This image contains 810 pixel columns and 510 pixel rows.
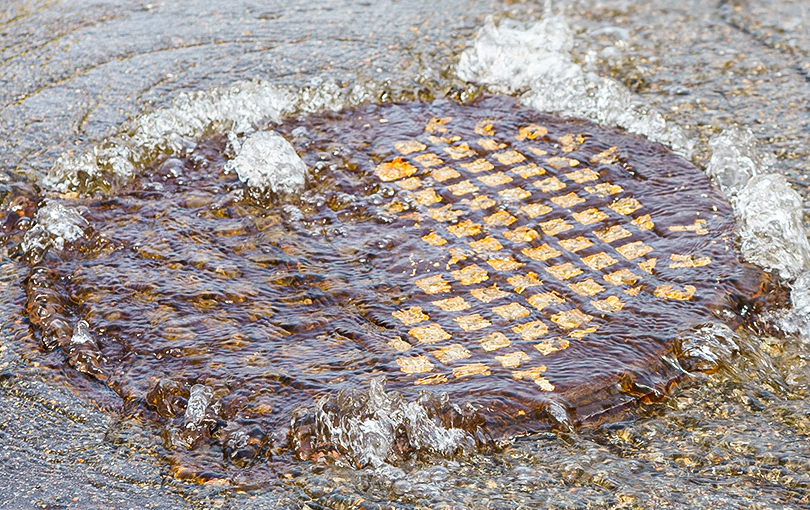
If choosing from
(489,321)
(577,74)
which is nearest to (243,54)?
(577,74)

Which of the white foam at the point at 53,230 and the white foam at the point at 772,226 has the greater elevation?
the white foam at the point at 53,230

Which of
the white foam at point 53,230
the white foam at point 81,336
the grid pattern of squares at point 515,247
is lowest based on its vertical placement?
the grid pattern of squares at point 515,247

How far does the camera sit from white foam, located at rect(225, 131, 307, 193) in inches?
113

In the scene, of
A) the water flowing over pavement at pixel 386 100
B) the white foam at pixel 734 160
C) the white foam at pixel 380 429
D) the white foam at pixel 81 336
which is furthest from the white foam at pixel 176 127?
the white foam at pixel 734 160

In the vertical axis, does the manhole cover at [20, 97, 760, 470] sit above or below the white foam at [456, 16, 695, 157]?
below

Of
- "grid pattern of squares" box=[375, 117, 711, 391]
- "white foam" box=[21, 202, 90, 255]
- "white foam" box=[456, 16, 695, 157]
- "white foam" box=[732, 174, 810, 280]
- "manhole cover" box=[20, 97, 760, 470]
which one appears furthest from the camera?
"white foam" box=[456, 16, 695, 157]

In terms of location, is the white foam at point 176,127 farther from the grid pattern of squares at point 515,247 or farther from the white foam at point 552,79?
the white foam at point 552,79

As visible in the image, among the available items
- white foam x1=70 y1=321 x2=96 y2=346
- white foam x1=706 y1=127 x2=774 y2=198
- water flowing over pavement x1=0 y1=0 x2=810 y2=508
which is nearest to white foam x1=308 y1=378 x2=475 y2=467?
water flowing over pavement x1=0 y1=0 x2=810 y2=508

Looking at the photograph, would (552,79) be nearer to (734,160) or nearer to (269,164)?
(734,160)

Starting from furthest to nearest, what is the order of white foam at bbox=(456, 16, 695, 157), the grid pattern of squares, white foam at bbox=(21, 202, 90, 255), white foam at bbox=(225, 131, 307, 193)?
1. white foam at bbox=(456, 16, 695, 157)
2. white foam at bbox=(225, 131, 307, 193)
3. white foam at bbox=(21, 202, 90, 255)
4. the grid pattern of squares

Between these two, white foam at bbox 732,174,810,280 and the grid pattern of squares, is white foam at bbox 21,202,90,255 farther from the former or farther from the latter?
white foam at bbox 732,174,810,280

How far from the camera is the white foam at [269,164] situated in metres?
2.87

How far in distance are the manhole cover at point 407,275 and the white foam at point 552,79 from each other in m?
0.11

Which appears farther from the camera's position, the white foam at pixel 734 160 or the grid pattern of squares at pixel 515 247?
the white foam at pixel 734 160
